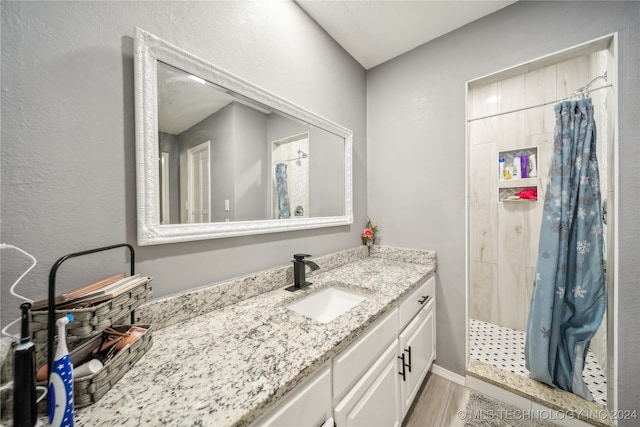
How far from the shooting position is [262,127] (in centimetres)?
114

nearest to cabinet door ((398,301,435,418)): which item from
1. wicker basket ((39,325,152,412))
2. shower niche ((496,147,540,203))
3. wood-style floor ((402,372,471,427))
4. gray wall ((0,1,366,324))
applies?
wood-style floor ((402,372,471,427))

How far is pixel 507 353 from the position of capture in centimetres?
177

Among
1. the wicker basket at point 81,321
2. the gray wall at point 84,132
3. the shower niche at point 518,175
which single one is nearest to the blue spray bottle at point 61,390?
the wicker basket at point 81,321

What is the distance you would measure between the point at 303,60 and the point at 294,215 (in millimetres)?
977

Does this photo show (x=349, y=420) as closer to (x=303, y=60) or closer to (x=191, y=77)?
(x=191, y=77)

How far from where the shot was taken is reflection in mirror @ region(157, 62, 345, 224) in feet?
2.77

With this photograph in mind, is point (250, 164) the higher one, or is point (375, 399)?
point (250, 164)

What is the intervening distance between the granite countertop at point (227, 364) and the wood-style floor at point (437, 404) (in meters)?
0.87

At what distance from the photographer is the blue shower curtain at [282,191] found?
125 cm

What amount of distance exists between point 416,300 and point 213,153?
1358 millimetres

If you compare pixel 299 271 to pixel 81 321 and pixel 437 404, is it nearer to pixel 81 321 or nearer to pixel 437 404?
pixel 81 321

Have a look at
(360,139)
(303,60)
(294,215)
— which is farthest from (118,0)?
(360,139)

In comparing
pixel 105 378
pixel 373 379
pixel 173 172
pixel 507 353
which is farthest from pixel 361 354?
pixel 507 353

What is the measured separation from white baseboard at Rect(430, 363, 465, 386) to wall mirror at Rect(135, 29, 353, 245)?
1398mm
